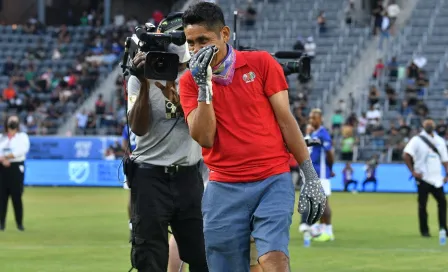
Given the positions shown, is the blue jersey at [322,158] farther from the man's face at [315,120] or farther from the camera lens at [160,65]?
the camera lens at [160,65]

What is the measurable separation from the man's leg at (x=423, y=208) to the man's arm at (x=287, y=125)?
1224cm

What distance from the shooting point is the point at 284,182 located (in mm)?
7246

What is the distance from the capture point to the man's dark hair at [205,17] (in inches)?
280

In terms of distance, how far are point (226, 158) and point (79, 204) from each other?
848 inches

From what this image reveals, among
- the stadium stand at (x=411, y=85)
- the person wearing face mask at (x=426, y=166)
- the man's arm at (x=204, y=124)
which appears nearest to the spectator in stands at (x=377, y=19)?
the stadium stand at (x=411, y=85)

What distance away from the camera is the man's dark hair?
7.11m

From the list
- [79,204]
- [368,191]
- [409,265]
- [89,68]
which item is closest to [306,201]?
[409,265]

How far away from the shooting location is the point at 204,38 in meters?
7.12

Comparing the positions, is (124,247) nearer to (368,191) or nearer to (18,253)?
(18,253)

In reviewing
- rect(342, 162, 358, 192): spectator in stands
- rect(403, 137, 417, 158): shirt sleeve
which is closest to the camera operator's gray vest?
rect(403, 137, 417, 158): shirt sleeve

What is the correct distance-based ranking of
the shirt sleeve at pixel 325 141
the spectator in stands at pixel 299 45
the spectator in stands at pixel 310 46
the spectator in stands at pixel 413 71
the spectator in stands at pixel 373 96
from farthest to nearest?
the spectator in stands at pixel 310 46, the spectator in stands at pixel 299 45, the spectator in stands at pixel 413 71, the spectator in stands at pixel 373 96, the shirt sleeve at pixel 325 141

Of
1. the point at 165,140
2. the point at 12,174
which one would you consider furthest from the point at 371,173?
the point at 165,140

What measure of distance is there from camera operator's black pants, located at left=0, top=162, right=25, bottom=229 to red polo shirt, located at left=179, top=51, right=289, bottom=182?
1412 centimetres

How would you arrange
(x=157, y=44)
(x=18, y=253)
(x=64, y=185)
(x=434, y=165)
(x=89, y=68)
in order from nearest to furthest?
(x=157, y=44) < (x=18, y=253) < (x=434, y=165) < (x=64, y=185) < (x=89, y=68)
